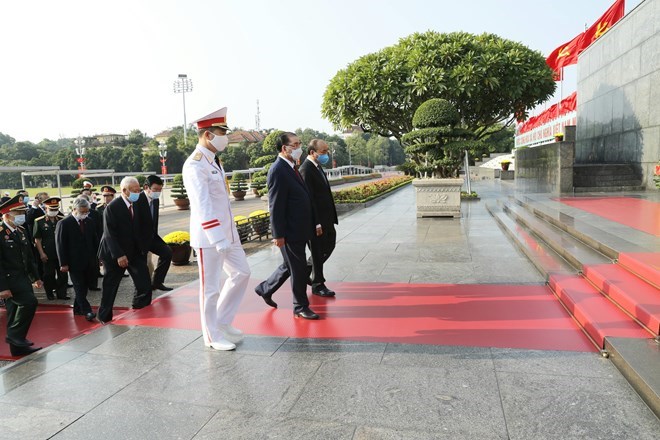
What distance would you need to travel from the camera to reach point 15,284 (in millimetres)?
4664

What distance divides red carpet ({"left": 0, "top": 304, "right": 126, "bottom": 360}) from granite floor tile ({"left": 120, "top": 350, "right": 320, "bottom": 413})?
2.15m

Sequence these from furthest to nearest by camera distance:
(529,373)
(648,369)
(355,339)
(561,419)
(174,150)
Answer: (174,150) → (355,339) → (529,373) → (648,369) → (561,419)

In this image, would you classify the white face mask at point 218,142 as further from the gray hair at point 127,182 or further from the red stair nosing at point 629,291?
the red stair nosing at point 629,291

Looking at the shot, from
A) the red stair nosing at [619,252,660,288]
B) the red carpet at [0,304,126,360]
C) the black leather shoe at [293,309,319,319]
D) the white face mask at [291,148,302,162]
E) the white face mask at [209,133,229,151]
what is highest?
the white face mask at [209,133,229,151]

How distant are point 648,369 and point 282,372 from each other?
7.63 feet

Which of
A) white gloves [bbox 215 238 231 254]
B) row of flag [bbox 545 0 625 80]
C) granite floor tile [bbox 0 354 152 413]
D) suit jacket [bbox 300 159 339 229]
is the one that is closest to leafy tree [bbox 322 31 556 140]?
row of flag [bbox 545 0 625 80]

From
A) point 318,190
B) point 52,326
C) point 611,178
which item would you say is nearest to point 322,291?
point 318,190

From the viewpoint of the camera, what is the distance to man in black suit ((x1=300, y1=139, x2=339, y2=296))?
5.14 metres

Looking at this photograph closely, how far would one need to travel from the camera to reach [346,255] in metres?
7.68

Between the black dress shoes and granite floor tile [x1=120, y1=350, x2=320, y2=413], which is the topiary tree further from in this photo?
granite floor tile [x1=120, y1=350, x2=320, y2=413]

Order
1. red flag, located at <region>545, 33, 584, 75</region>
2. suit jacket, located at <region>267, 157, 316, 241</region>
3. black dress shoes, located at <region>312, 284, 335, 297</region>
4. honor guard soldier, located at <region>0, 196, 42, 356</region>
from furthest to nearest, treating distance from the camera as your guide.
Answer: red flag, located at <region>545, 33, 584, 75</region> → black dress shoes, located at <region>312, 284, 335, 297</region> → honor guard soldier, located at <region>0, 196, 42, 356</region> → suit jacket, located at <region>267, 157, 316, 241</region>

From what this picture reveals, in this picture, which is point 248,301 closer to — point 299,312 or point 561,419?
point 299,312

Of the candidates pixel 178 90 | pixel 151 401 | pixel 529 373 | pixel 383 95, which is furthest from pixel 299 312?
pixel 178 90

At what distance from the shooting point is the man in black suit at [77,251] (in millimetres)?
5867
